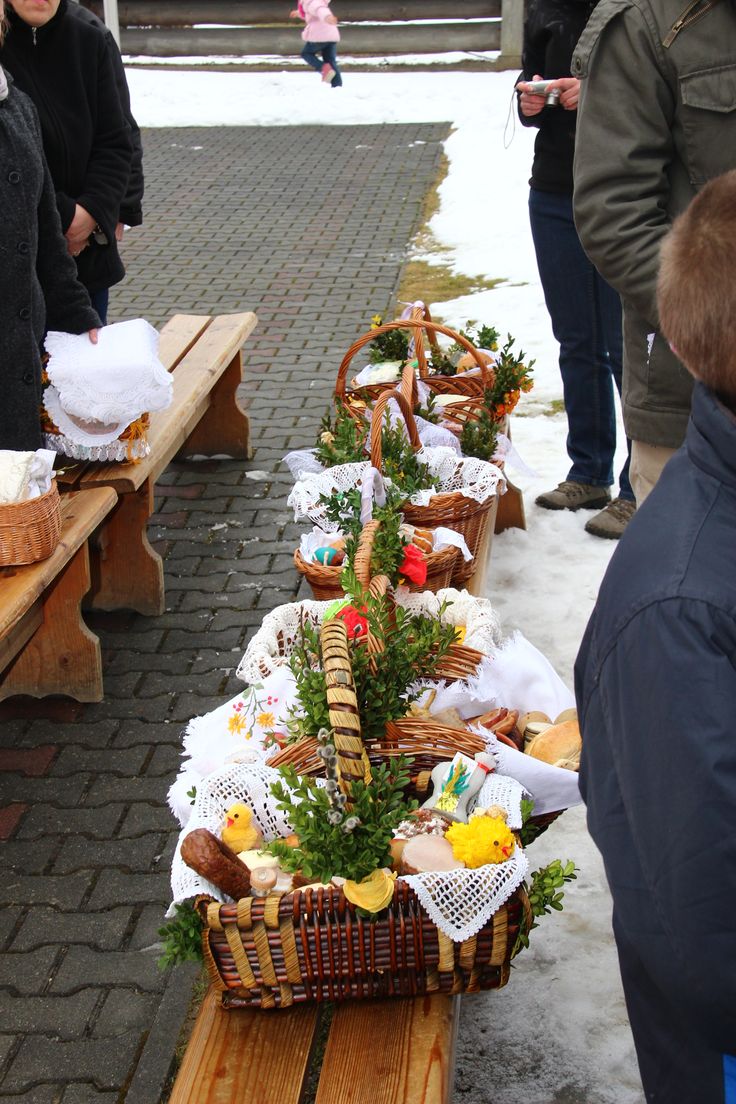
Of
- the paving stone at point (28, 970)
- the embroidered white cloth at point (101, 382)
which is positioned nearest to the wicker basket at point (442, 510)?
the embroidered white cloth at point (101, 382)

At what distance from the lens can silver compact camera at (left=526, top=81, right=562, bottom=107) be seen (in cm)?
387

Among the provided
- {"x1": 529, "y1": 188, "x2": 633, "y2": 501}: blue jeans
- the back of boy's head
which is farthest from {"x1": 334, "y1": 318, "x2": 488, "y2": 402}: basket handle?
the back of boy's head

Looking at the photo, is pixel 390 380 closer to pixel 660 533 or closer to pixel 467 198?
pixel 660 533

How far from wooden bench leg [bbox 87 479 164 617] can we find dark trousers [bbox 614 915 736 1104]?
9.24 ft

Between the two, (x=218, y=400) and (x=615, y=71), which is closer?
(x=615, y=71)

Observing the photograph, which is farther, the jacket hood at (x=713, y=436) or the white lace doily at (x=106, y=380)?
the white lace doily at (x=106, y=380)

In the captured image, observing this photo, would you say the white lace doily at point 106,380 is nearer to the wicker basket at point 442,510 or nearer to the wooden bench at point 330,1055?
the wicker basket at point 442,510

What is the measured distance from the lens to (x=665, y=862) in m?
1.20

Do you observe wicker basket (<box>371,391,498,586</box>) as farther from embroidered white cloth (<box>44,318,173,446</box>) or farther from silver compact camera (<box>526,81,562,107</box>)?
silver compact camera (<box>526,81,562,107</box>)

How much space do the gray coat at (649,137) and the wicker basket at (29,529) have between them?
4.90 feet

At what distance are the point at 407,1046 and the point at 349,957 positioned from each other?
167 millimetres

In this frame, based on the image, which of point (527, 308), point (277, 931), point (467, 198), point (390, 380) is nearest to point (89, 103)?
point (390, 380)

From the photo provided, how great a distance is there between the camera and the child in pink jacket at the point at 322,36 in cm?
1555

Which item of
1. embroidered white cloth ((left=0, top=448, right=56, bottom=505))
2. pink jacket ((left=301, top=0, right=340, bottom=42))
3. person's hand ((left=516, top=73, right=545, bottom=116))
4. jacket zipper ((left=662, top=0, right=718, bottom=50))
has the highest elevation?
jacket zipper ((left=662, top=0, right=718, bottom=50))
